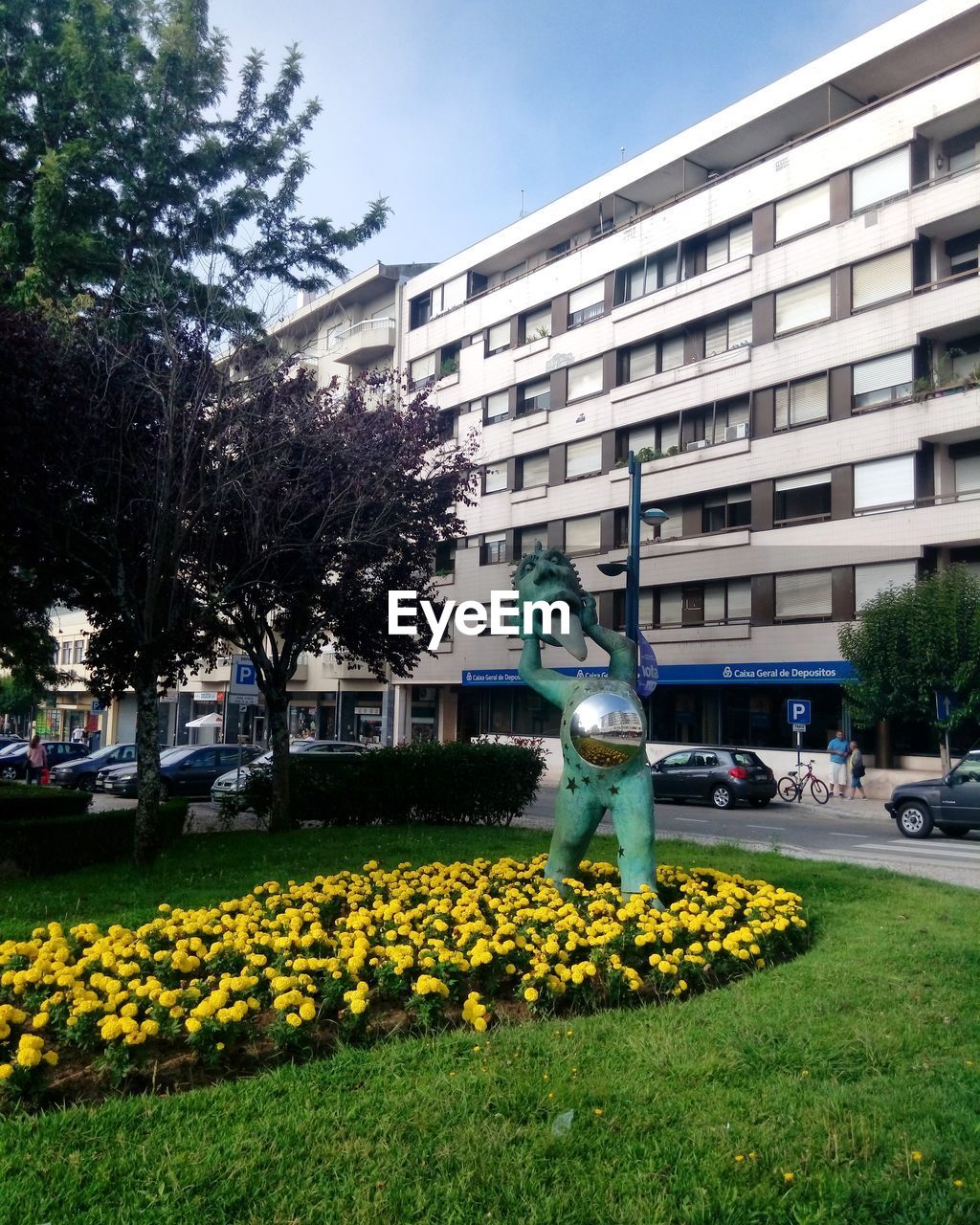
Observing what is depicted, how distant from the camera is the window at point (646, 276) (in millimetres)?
33344

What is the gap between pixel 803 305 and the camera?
29250mm

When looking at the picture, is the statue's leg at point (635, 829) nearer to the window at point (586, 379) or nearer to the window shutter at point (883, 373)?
the window shutter at point (883, 373)

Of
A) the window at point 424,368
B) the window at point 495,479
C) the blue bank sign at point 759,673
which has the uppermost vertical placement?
the window at point 424,368

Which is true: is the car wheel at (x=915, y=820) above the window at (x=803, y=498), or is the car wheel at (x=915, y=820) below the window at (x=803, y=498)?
below

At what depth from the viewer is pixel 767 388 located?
97.6 feet

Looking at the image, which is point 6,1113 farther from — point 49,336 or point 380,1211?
point 49,336

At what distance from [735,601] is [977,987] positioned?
2553cm

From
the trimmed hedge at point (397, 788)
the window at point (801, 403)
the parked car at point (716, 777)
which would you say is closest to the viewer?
the trimmed hedge at point (397, 788)

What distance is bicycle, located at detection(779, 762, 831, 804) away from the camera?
25.9m

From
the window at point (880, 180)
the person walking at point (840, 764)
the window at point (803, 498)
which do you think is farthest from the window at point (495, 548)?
the window at point (880, 180)

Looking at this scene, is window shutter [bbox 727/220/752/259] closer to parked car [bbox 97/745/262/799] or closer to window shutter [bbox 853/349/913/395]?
window shutter [bbox 853/349/913/395]

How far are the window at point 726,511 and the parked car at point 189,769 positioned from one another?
15.3 metres

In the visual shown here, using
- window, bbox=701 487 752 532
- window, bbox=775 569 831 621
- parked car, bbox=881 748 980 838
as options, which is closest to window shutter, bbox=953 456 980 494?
window, bbox=775 569 831 621

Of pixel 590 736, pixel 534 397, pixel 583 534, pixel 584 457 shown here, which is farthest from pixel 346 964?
pixel 534 397
